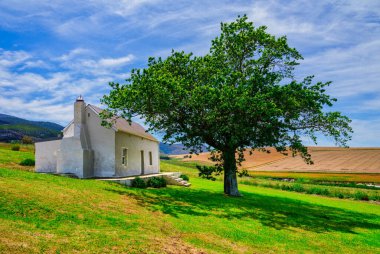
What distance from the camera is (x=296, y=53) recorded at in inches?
1177

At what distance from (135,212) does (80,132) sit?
17.3m

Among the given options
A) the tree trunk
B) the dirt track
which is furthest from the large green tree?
the dirt track

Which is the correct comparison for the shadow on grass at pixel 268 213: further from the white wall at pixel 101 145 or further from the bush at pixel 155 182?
the white wall at pixel 101 145

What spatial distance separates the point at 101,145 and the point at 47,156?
7.59 m

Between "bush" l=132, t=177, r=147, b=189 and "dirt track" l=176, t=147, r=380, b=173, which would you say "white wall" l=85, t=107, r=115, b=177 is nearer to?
"bush" l=132, t=177, r=147, b=189

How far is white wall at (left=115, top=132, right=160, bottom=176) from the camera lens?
34.2m

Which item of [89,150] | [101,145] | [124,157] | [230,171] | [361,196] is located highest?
[101,145]

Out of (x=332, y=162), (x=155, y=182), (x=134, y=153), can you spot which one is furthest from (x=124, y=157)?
(x=332, y=162)

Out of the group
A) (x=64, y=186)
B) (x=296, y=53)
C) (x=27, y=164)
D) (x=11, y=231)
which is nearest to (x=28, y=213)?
(x=11, y=231)

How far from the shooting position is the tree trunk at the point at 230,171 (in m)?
32.0

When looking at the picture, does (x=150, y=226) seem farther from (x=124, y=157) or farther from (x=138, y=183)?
(x=124, y=157)

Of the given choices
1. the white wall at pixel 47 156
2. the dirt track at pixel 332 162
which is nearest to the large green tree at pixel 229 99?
the white wall at pixel 47 156

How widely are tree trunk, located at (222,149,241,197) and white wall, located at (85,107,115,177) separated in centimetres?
1192

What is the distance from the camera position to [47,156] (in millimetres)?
36312
